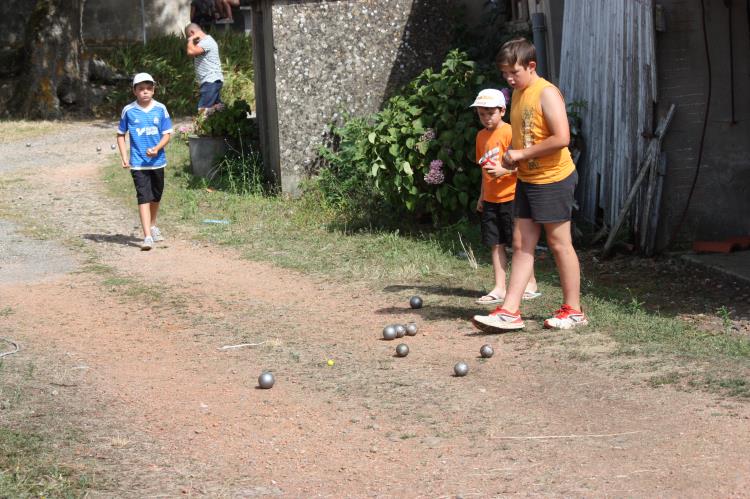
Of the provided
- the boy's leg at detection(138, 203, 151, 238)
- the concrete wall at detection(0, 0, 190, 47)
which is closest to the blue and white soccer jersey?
the boy's leg at detection(138, 203, 151, 238)

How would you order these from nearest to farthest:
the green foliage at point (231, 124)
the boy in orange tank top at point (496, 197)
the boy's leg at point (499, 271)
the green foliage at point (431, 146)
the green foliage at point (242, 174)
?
the boy in orange tank top at point (496, 197) < the boy's leg at point (499, 271) < the green foliage at point (431, 146) < the green foliage at point (242, 174) < the green foliage at point (231, 124)

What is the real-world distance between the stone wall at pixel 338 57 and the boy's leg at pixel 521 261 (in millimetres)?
5605

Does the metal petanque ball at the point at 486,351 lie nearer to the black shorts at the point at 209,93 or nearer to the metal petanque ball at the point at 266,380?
the metal petanque ball at the point at 266,380

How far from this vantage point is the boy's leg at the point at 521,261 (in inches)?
281

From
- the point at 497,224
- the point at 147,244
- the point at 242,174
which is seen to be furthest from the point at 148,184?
the point at 497,224

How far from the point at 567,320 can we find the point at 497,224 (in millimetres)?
1148

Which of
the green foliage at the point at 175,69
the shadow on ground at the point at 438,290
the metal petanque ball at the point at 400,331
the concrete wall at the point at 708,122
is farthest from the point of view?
the green foliage at the point at 175,69

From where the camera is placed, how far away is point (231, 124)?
45.2 feet

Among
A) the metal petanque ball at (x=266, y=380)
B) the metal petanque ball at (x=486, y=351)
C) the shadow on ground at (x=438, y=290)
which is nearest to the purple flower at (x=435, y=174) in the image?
the shadow on ground at (x=438, y=290)

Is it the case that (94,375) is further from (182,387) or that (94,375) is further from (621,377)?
(621,377)

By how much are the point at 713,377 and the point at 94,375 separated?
371 centimetres

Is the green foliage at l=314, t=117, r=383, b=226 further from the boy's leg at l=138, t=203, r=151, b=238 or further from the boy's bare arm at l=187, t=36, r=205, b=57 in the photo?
the boy's bare arm at l=187, t=36, r=205, b=57

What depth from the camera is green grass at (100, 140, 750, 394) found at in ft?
22.1

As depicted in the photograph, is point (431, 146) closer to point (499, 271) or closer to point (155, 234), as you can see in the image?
point (499, 271)
